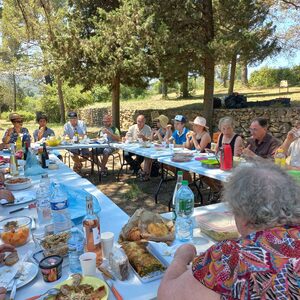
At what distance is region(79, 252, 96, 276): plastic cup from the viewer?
1.19 m

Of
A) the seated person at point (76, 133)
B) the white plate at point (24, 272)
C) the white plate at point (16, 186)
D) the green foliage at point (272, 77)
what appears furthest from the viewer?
the green foliage at point (272, 77)

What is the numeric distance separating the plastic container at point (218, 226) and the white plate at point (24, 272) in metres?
0.86

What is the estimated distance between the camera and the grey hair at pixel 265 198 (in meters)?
0.92

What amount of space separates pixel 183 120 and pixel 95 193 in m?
2.91

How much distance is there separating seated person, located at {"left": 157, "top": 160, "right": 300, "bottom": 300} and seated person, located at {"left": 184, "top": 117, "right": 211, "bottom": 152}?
3288 millimetres

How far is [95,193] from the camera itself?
2432 millimetres

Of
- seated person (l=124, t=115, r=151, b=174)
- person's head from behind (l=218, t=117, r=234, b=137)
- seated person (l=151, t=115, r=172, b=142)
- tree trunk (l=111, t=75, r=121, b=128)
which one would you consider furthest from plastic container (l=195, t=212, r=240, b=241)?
tree trunk (l=111, t=75, r=121, b=128)

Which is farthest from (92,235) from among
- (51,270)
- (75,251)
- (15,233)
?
(15,233)

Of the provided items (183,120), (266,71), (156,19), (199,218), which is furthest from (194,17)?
(266,71)

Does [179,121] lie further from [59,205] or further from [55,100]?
[55,100]

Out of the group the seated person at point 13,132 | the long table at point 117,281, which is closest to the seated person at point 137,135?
the seated person at point 13,132

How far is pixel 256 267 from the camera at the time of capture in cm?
81

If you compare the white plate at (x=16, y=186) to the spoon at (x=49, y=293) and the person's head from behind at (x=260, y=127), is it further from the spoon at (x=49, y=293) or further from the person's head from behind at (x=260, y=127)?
the person's head from behind at (x=260, y=127)

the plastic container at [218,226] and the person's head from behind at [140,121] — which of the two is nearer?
the plastic container at [218,226]
